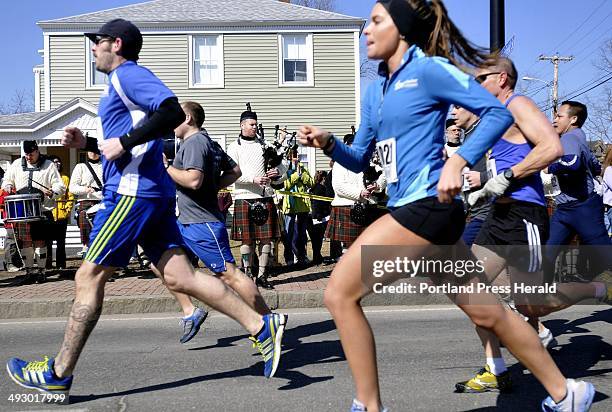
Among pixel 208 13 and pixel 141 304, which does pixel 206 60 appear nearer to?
pixel 208 13

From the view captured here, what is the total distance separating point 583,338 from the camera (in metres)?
6.35

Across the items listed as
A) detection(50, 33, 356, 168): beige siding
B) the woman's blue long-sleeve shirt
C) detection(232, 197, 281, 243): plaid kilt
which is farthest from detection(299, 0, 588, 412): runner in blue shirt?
detection(50, 33, 356, 168): beige siding

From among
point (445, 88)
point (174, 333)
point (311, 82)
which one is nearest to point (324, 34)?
point (311, 82)

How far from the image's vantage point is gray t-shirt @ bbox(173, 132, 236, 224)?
578 cm

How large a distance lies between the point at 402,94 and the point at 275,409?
203 centimetres

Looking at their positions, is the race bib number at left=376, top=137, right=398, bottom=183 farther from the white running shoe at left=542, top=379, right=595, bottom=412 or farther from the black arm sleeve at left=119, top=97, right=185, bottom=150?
the black arm sleeve at left=119, top=97, right=185, bottom=150

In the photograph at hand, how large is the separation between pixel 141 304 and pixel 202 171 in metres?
3.16

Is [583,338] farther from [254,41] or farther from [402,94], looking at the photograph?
[254,41]

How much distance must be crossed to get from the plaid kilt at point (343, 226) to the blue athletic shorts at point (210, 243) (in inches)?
169

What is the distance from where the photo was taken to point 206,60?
2341 centimetres

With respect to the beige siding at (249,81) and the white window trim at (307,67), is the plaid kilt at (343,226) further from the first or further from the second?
the white window trim at (307,67)

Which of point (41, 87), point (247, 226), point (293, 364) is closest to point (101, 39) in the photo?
point (293, 364)

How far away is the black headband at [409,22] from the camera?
3.33m

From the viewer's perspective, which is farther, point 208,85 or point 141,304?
point 208,85
